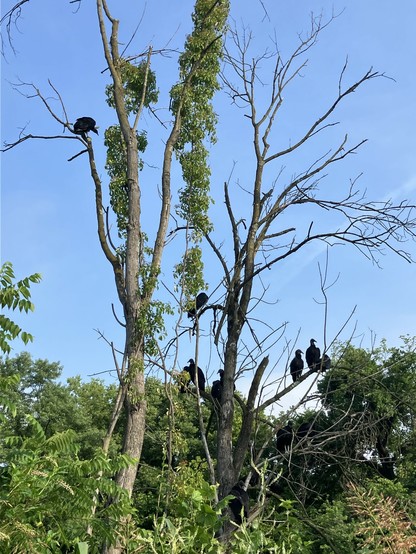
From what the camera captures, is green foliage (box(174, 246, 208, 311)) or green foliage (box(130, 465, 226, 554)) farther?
green foliage (box(174, 246, 208, 311))

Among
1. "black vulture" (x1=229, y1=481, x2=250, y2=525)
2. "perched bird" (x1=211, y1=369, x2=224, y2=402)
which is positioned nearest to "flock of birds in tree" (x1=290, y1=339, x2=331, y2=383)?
"perched bird" (x1=211, y1=369, x2=224, y2=402)

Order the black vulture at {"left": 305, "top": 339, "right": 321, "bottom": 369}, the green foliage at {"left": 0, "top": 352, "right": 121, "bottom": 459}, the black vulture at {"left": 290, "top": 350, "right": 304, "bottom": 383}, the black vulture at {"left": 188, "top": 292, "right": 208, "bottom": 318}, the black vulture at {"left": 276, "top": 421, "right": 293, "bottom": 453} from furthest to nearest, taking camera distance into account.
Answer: the green foliage at {"left": 0, "top": 352, "right": 121, "bottom": 459}
the black vulture at {"left": 290, "top": 350, "right": 304, "bottom": 383}
the black vulture at {"left": 305, "top": 339, "right": 321, "bottom": 369}
the black vulture at {"left": 188, "top": 292, "right": 208, "bottom": 318}
the black vulture at {"left": 276, "top": 421, "right": 293, "bottom": 453}

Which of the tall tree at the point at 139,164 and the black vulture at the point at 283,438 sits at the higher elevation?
the tall tree at the point at 139,164

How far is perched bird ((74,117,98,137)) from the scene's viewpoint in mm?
12203

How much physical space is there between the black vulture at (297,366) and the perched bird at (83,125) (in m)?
5.43

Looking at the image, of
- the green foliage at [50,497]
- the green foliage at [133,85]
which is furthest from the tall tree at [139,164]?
the green foliage at [50,497]

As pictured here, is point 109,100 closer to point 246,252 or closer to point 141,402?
point 246,252

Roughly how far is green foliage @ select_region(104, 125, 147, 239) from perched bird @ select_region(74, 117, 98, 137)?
29cm

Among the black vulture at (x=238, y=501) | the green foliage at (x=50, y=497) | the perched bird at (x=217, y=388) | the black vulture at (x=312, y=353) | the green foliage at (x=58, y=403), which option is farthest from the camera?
the green foliage at (x=58, y=403)

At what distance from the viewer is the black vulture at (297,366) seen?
1221 cm

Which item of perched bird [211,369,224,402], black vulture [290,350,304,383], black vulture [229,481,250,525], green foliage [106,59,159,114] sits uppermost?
green foliage [106,59,159,114]

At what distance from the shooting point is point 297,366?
12.4 meters

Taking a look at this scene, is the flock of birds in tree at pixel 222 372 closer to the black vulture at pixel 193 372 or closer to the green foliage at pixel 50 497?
the black vulture at pixel 193 372

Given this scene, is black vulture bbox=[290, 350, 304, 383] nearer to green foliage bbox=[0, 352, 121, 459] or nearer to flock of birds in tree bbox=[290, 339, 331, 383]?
flock of birds in tree bbox=[290, 339, 331, 383]
